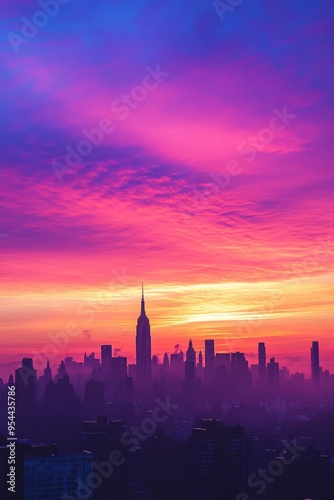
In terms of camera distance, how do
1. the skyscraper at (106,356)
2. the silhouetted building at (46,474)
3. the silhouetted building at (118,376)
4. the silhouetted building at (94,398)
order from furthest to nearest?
the skyscraper at (106,356) → the silhouetted building at (118,376) → the silhouetted building at (94,398) → the silhouetted building at (46,474)

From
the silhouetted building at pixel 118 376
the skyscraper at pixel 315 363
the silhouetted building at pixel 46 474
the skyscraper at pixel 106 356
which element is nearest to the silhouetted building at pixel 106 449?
the silhouetted building at pixel 46 474

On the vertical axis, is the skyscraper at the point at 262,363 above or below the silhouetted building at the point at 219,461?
above

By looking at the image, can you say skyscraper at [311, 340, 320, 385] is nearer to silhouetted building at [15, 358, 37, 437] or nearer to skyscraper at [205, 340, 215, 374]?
skyscraper at [205, 340, 215, 374]

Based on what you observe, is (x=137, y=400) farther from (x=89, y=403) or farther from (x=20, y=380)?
(x=20, y=380)

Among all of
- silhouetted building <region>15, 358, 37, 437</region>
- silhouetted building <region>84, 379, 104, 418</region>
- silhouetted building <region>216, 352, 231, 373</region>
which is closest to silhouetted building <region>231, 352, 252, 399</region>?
silhouetted building <region>216, 352, 231, 373</region>

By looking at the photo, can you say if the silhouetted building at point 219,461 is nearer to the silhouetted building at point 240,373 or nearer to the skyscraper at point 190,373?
the skyscraper at point 190,373

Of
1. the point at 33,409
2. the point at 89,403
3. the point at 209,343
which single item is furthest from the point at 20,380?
the point at 209,343
